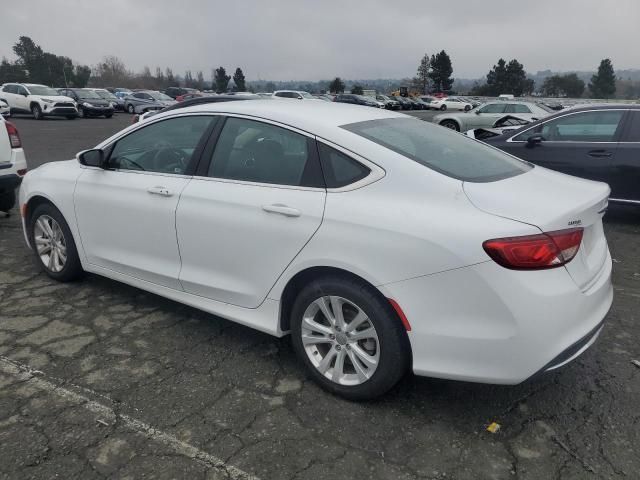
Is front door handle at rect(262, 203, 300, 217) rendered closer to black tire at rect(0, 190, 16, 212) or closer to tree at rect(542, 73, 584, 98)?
black tire at rect(0, 190, 16, 212)

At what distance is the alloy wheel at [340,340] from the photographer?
2.67 meters

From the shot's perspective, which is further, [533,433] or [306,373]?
[306,373]

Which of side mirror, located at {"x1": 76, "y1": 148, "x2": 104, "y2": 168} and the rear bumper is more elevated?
side mirror, located at {"x1": 76, "y1": 148, "x2": 104, "y2": 168}

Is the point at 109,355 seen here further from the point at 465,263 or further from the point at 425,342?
the point at 465,263

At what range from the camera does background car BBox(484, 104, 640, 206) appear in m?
6.27

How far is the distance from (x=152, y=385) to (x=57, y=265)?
1973 millimetres

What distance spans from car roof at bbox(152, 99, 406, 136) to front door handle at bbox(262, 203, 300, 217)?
1.50 ft

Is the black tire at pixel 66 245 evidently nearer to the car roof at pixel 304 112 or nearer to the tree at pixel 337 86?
the car roof at pixel 304 112

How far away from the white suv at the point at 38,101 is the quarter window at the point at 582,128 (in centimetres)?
2418

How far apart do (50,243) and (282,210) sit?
2.59 metres

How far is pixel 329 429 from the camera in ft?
8.50

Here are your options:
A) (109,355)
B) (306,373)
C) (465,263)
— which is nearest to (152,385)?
(109,355)

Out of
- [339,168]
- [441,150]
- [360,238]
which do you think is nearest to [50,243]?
[339,168]

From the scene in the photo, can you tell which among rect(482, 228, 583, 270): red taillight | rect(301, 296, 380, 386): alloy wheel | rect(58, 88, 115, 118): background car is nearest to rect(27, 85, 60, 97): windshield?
rect(58, 88, 115, 118): background car
